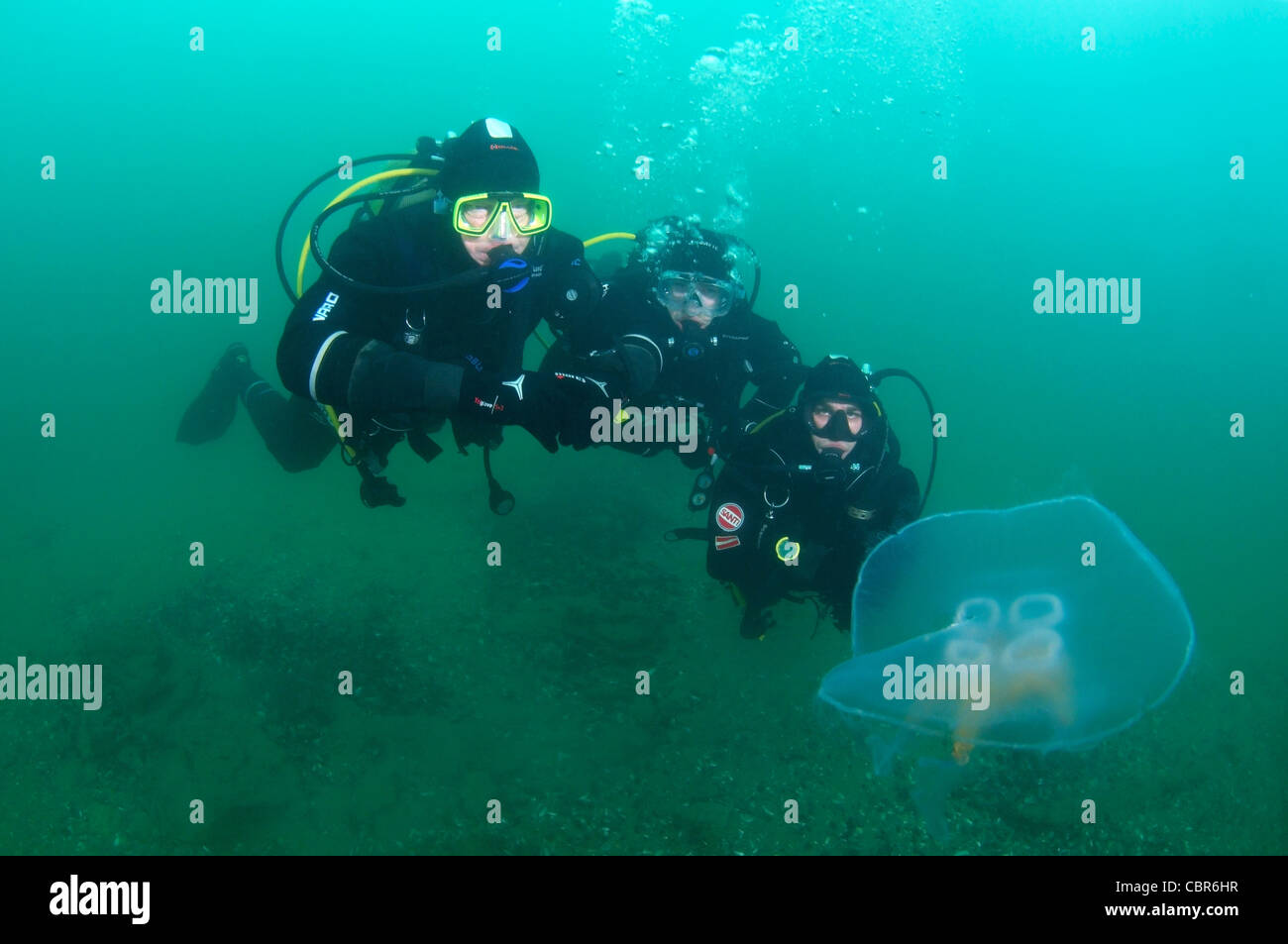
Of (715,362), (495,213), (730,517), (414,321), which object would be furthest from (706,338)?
(414,321)

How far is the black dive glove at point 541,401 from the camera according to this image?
3.33 metres

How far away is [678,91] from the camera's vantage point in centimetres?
2167

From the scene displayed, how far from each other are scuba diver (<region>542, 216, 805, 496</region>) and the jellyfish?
2792mm

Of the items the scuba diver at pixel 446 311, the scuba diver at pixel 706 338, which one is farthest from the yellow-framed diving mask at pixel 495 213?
the scuba diver at pixel 706 338

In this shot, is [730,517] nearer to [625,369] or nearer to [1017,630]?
[625,369]

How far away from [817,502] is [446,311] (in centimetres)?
349

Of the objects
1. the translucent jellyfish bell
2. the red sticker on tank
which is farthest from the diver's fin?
the translucent jellyfish bell

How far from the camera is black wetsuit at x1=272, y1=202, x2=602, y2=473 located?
10.9ft

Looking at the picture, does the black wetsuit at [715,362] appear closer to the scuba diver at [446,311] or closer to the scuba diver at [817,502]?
the scuba diver at [817,502]

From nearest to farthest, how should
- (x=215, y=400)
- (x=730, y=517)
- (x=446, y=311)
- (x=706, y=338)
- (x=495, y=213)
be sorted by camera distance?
1. (x=495, y=213)
2. (x=446, y=311)
3. (x=730, y=517)
4. (x=706, y=338)
5. (x=215, y=400)

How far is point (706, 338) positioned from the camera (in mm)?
7367

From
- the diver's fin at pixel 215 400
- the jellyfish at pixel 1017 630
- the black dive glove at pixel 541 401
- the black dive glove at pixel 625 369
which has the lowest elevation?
the jellyfish at pixel 1017 630

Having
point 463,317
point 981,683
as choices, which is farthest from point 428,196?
point 981,683
